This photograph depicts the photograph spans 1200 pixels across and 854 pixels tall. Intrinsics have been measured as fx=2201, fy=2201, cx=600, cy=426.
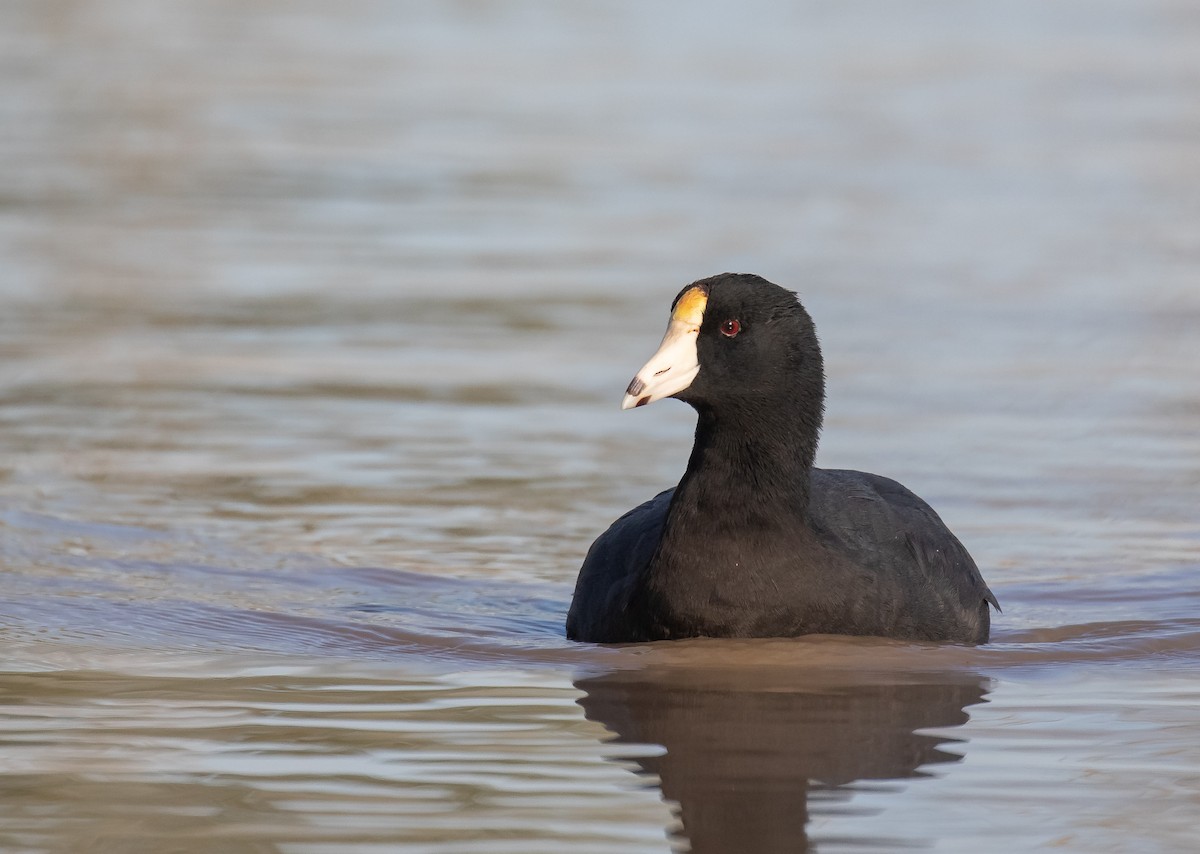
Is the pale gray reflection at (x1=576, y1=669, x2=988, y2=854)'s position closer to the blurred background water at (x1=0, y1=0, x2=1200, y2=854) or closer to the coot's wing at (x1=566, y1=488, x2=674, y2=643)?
the blurred background water at (x1=0, y1=0, x2=1200, y2=854)

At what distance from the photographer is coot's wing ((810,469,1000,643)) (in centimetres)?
606

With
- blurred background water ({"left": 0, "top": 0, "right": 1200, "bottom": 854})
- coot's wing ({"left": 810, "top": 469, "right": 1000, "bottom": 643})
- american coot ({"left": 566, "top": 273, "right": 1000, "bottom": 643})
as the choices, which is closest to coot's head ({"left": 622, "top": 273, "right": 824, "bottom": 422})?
american coot ({"left": 566, "top": 273, "right": 1000, "bottom": 643})

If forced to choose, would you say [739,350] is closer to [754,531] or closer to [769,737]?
[754,531]

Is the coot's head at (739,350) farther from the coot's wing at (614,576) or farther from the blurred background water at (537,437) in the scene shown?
the blurred background water at (537,437)

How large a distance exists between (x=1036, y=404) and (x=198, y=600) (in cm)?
407

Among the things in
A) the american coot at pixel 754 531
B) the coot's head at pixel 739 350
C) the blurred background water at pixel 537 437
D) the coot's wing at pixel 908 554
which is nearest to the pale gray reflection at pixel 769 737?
the blurred background water at pixel 537 437

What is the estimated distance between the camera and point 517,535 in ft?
25.6

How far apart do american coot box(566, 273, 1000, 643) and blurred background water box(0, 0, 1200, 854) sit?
0.41 feet

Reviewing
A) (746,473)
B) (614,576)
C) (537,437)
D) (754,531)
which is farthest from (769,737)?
(537,437)

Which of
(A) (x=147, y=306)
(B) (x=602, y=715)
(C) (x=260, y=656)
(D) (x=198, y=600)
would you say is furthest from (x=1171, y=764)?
(A) (x=147, y=306)

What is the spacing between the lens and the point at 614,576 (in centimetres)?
627

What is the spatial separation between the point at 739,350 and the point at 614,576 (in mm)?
770

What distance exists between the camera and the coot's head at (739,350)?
5.96 meters

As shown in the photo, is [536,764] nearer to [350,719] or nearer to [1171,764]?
[350,719]
